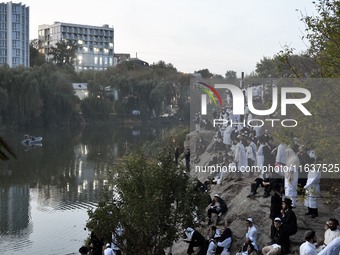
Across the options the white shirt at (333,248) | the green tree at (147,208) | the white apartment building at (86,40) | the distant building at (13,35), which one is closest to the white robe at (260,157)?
the green tree at (147,208)

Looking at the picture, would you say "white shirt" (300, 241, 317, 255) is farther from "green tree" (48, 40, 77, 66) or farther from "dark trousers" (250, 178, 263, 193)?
"green tree" (48, 40, 77, 66)

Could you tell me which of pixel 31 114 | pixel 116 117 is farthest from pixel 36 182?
pixel 116 117

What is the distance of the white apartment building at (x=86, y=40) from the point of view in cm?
15112

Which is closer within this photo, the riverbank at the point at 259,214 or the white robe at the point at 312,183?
the riverbank at the point at 259,214

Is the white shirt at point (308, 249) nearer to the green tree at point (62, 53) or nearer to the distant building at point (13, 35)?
the green tree at point (62, 53)

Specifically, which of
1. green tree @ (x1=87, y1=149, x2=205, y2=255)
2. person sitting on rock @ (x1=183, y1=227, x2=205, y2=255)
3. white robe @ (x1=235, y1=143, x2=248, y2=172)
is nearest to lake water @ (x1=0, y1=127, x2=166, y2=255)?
green tree @ (x1=87, y1=149, x2=205, y2=255)

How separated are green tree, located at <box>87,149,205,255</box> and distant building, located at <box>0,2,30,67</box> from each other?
105 m

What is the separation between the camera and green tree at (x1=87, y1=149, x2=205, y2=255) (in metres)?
10.3

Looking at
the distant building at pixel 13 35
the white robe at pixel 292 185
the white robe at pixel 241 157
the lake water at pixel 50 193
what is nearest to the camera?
the white robe at pixel 292 185

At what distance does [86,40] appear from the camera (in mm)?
154125

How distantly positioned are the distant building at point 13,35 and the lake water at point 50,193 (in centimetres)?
6452

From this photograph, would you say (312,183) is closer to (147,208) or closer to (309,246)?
(309,246)

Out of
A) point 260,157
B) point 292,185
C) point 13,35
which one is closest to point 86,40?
point 13,35

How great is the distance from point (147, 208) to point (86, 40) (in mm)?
149469
